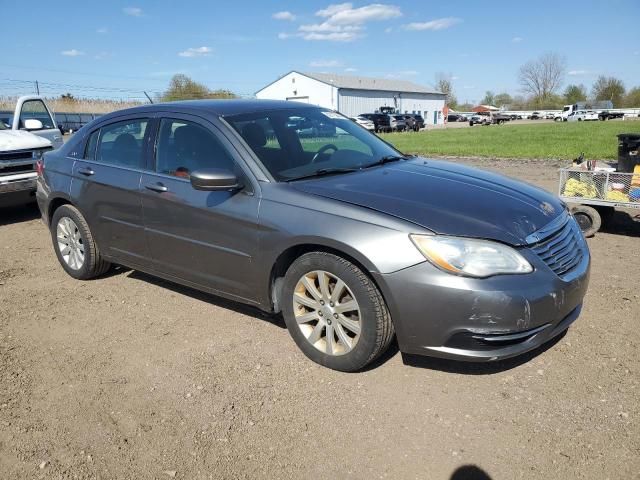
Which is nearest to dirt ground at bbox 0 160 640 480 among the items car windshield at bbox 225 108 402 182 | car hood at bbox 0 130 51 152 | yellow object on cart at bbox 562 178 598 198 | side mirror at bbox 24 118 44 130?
car windshield at bbox 225 108 402 182

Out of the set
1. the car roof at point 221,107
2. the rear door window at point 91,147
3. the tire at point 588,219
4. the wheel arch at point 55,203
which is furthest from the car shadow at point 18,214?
the tire at point 588,219

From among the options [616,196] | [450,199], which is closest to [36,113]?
[450,199]

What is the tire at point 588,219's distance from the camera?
20.7 ft

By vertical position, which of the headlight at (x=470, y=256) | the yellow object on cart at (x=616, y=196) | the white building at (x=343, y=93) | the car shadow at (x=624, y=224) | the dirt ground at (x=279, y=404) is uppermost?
the white building at (x=343, y=93)

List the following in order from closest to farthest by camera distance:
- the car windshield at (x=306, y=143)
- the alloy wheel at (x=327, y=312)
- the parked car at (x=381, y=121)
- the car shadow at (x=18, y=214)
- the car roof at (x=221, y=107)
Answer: the alloy wheel at (x=327, y=312), the car windshield at (x=306, y=143), the car roof at (x=221, y=107), the car shadow at (x=18, y=214), the parked car at (x=381, y=121)

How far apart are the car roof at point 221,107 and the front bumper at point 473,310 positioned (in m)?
1.98

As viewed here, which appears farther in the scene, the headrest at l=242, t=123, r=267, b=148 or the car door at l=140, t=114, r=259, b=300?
the headrest at l=242, t=123, r=267, b=148

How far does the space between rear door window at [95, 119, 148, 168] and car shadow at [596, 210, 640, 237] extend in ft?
18.9

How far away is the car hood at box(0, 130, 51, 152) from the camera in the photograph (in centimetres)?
798

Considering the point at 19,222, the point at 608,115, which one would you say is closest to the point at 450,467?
the point at 19,222

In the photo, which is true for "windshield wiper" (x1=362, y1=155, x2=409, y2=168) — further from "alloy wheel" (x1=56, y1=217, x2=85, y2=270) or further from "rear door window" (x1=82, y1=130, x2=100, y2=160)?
"alloy wheel" (x1=56, y1=217, x2=85, y2=270)

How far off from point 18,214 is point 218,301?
633cm

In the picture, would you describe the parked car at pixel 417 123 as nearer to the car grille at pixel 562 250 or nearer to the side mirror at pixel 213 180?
the car grille at pixel 562 250

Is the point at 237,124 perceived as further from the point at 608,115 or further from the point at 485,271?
the point at 608,115
